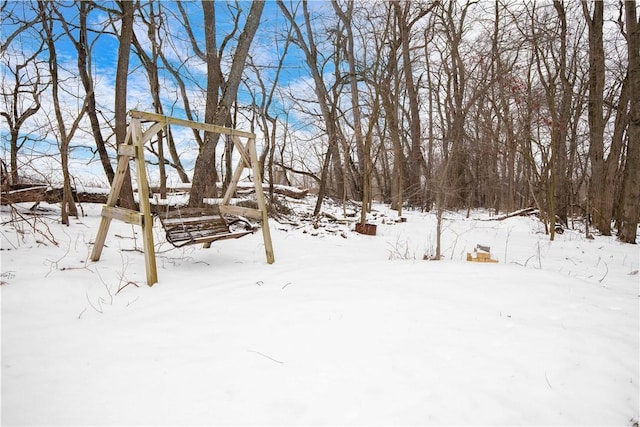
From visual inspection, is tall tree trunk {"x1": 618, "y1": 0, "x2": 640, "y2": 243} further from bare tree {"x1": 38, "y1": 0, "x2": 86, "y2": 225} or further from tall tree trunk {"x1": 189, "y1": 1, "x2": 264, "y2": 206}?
bare tree {"x1": 38, "y1": 0, "x2": 86, "y2": 225}

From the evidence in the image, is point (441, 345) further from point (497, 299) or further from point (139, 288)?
point (139, 288)

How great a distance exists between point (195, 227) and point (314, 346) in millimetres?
2390

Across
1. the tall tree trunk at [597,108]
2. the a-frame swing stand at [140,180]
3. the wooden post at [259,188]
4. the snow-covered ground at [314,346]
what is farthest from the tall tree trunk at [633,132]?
the a-frame swing stand at [140,180]

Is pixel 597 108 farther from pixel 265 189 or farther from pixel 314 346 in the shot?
pixel 314 346

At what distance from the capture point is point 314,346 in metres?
1.85

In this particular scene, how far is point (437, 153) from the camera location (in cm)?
2220

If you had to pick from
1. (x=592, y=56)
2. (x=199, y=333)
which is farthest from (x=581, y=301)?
(x=592, y=56)

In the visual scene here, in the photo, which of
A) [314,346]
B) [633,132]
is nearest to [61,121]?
[314,346]

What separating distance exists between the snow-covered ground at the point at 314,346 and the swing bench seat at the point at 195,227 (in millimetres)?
365

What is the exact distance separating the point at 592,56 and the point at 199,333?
11.0 metres

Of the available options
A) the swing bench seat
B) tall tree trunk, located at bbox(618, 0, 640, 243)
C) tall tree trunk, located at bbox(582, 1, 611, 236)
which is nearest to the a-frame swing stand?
the swing bench seat

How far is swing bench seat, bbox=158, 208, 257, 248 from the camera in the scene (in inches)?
130

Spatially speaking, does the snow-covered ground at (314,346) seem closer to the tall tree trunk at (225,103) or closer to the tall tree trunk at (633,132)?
the tall tree trunk at (225,103)

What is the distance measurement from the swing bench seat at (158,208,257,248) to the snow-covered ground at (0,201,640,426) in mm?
365
